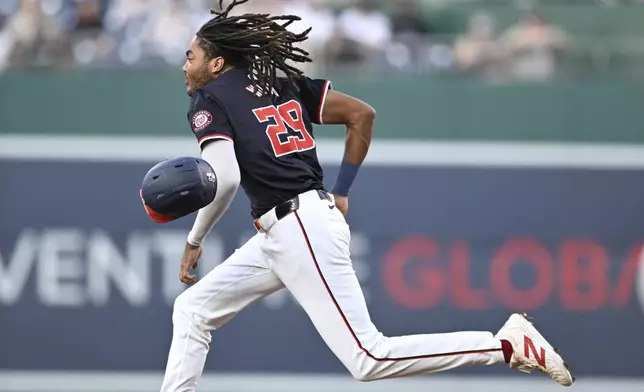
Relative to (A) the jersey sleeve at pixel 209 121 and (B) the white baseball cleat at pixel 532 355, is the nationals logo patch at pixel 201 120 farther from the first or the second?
(B) the white baseball cleat at pixel 532 355

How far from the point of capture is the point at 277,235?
532 centimetres

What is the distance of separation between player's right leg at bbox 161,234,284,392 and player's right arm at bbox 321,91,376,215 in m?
0.55

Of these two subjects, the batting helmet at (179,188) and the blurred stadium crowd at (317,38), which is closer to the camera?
the batting helmet at (179,188)

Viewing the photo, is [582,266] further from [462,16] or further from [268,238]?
[268,238]

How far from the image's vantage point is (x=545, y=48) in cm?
929

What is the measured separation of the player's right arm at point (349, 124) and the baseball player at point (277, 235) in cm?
14

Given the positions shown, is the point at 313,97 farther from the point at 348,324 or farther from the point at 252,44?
the point at 348,324

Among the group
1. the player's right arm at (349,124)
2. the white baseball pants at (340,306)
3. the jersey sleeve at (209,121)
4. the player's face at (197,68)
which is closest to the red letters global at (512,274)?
the player's right arm at (349,124)

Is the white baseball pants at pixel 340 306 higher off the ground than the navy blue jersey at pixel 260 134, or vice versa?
the navy blue jersey at pixel 260 134

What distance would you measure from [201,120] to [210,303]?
96 centimetres

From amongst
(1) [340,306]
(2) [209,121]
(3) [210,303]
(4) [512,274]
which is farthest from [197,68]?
(4) [512,274]

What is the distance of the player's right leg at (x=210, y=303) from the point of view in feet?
18.2

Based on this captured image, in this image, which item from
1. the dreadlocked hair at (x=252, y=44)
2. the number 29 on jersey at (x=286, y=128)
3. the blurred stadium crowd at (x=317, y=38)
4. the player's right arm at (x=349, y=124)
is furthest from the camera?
the blurred stadium crowd at (x=317, y=38)

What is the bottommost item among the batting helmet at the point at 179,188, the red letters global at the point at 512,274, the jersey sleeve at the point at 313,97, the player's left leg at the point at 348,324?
the red letters global at the point at 512,274
